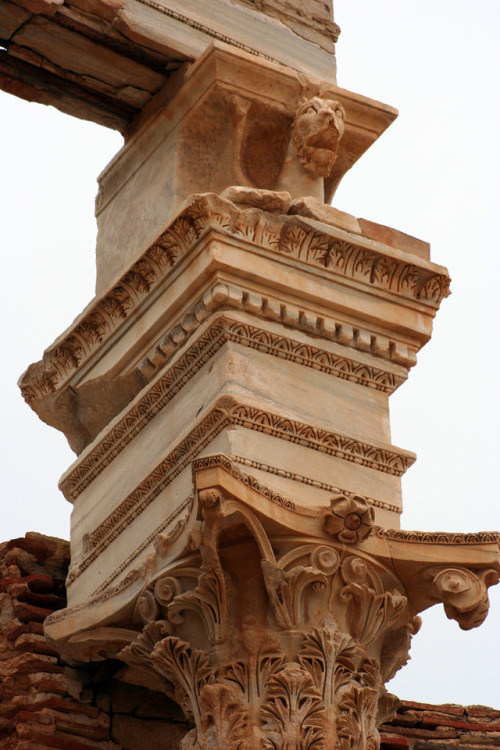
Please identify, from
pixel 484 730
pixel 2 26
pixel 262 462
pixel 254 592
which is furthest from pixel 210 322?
pixel 484 730

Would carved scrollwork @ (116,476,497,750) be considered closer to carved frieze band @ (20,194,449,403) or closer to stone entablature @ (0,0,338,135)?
carved frieze band @ (20,194,449,403)

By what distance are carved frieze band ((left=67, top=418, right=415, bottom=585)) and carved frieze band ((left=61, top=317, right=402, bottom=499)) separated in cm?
40

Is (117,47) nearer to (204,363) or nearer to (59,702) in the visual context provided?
(204,363)

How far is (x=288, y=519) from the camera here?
26.8ft

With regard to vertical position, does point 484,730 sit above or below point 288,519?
above

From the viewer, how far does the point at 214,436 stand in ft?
28.1

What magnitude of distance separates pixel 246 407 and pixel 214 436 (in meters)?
0.20

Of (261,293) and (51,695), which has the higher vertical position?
(261,293)

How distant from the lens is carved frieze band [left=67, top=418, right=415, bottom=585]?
8547 millimetres

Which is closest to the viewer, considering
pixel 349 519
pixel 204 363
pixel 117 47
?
pixel 349 519

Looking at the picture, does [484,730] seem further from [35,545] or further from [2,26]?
[2,26]

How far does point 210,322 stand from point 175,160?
1303mm

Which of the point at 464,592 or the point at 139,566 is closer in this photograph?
the point at 464,592

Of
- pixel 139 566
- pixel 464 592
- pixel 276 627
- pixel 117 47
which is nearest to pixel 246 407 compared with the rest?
pixel 139 566
